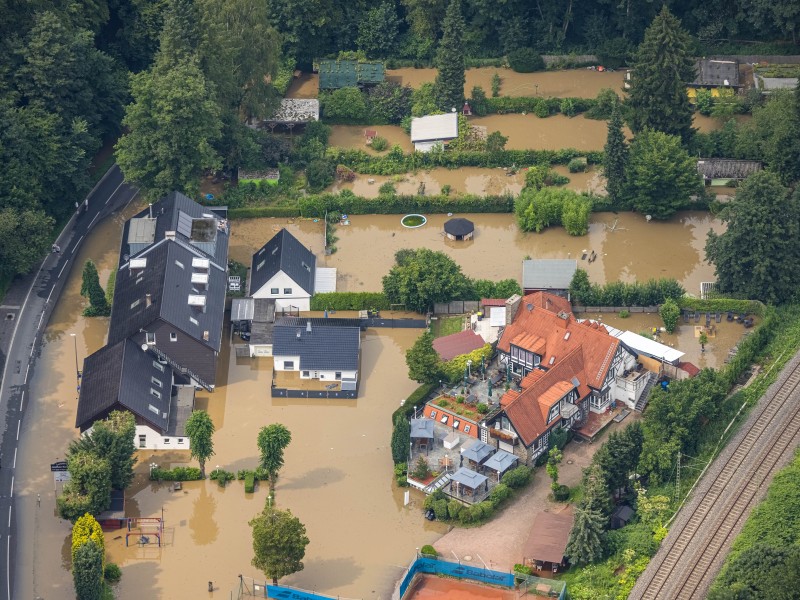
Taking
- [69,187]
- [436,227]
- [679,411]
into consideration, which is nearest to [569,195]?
[436,227]

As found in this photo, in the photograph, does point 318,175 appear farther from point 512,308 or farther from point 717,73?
point 717,73

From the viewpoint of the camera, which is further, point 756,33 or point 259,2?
point 756,33

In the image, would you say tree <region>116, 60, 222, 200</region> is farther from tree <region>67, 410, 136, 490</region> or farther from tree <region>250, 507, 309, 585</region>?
tree <region>250, 507, 309, 585</region>

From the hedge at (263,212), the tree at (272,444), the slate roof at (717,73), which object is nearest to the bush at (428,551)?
the tree at (272,444)

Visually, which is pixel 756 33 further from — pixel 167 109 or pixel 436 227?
pixel 167 109

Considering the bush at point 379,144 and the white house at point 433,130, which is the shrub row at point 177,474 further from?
the white house at point 433,130

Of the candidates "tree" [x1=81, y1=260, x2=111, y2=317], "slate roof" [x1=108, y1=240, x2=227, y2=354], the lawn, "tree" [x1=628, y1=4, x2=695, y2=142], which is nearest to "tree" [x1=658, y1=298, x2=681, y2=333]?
the lawn
